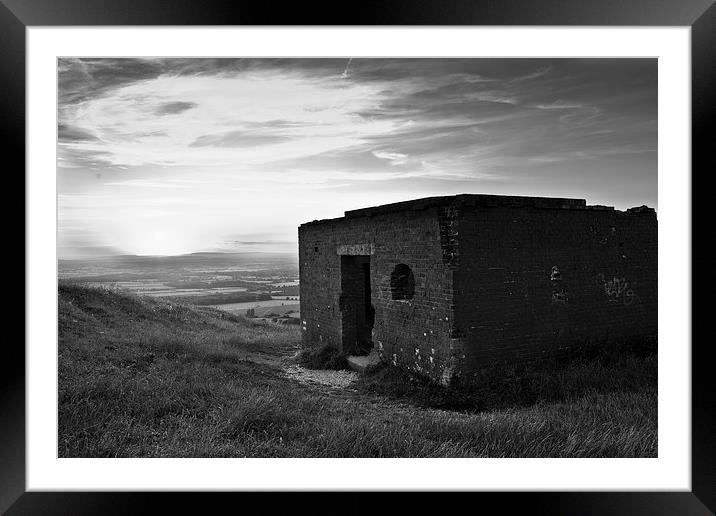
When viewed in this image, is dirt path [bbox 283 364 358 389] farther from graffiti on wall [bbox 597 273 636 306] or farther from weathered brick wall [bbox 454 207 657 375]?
graffiti on wall [bbox 597 273 636 306]

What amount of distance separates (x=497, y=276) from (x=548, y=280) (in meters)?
1.06

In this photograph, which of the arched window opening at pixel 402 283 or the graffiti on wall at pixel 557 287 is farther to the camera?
the arched window opening at pixel 402 283

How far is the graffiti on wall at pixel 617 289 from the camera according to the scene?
27.0ft

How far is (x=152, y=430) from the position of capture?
4973 millimetres

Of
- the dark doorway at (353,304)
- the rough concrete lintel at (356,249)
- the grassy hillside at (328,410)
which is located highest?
the rough concrete lintel at (356,249)

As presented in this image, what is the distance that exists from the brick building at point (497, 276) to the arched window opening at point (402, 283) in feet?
0.06
